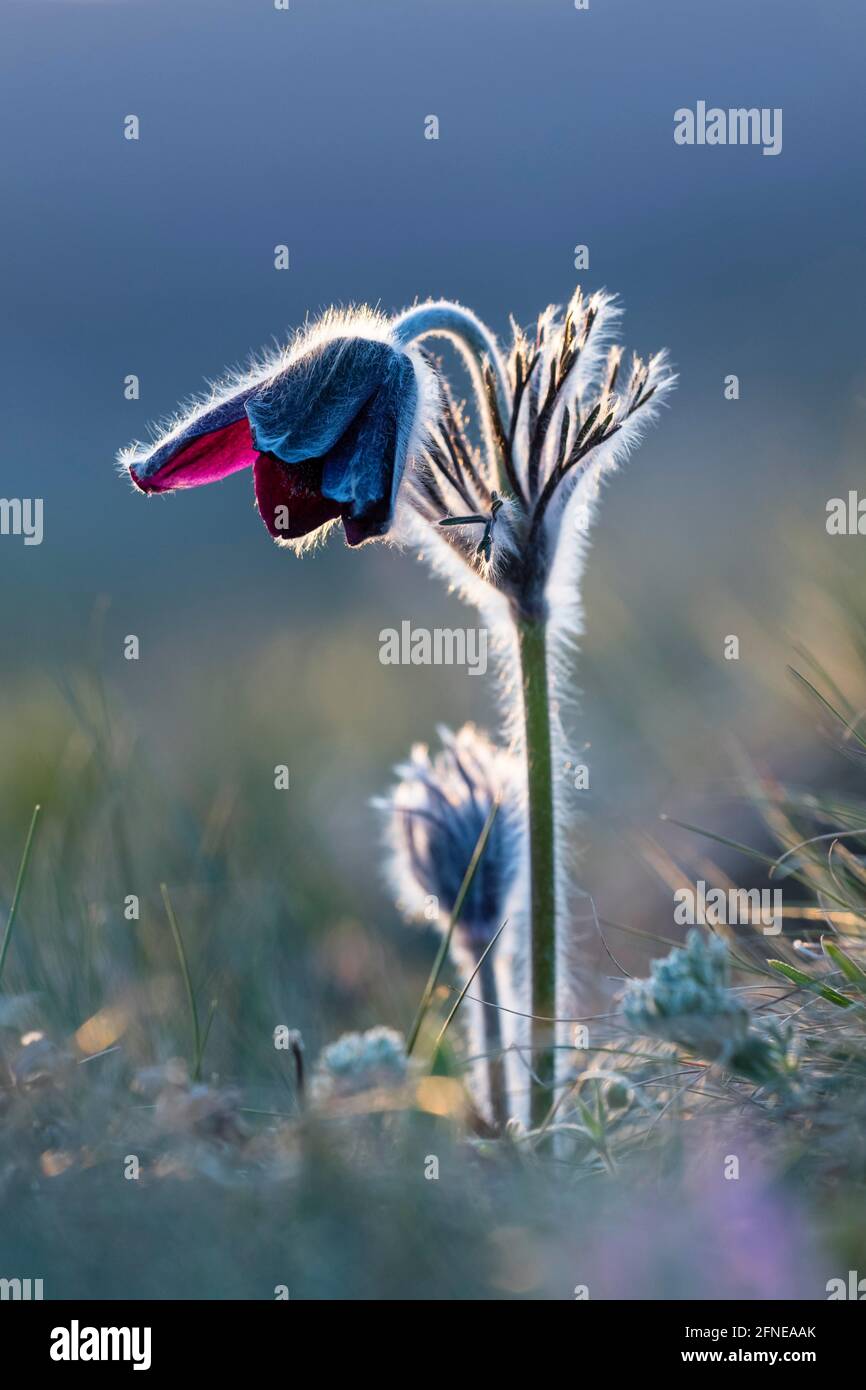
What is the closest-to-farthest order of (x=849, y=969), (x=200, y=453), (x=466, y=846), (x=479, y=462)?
(x=849, y=969) < (x=200, y=453) < (x=479, y=462) < (x=466, y=846)

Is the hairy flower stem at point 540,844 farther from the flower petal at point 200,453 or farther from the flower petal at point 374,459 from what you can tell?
the flower petal at point 200,453

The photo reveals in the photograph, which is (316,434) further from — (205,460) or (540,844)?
(540,844)

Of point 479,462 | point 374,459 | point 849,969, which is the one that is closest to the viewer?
point 849,969

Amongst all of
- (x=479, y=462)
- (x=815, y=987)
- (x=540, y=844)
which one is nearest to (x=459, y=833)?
(x=540, y=844)

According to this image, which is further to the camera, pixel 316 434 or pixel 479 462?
pixel 479 462

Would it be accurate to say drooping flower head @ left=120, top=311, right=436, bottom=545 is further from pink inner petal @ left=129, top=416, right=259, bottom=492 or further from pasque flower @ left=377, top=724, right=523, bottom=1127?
pasque flower @ left=377, top=724, right=523, bottom=1127

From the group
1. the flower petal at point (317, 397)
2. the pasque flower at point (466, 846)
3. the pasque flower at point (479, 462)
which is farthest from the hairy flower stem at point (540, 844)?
the flower petal at point (317, 397)

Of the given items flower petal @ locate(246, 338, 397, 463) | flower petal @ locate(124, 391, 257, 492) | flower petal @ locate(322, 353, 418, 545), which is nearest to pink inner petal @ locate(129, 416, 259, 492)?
flower petal @ locate(124, 391, 257, 492)
